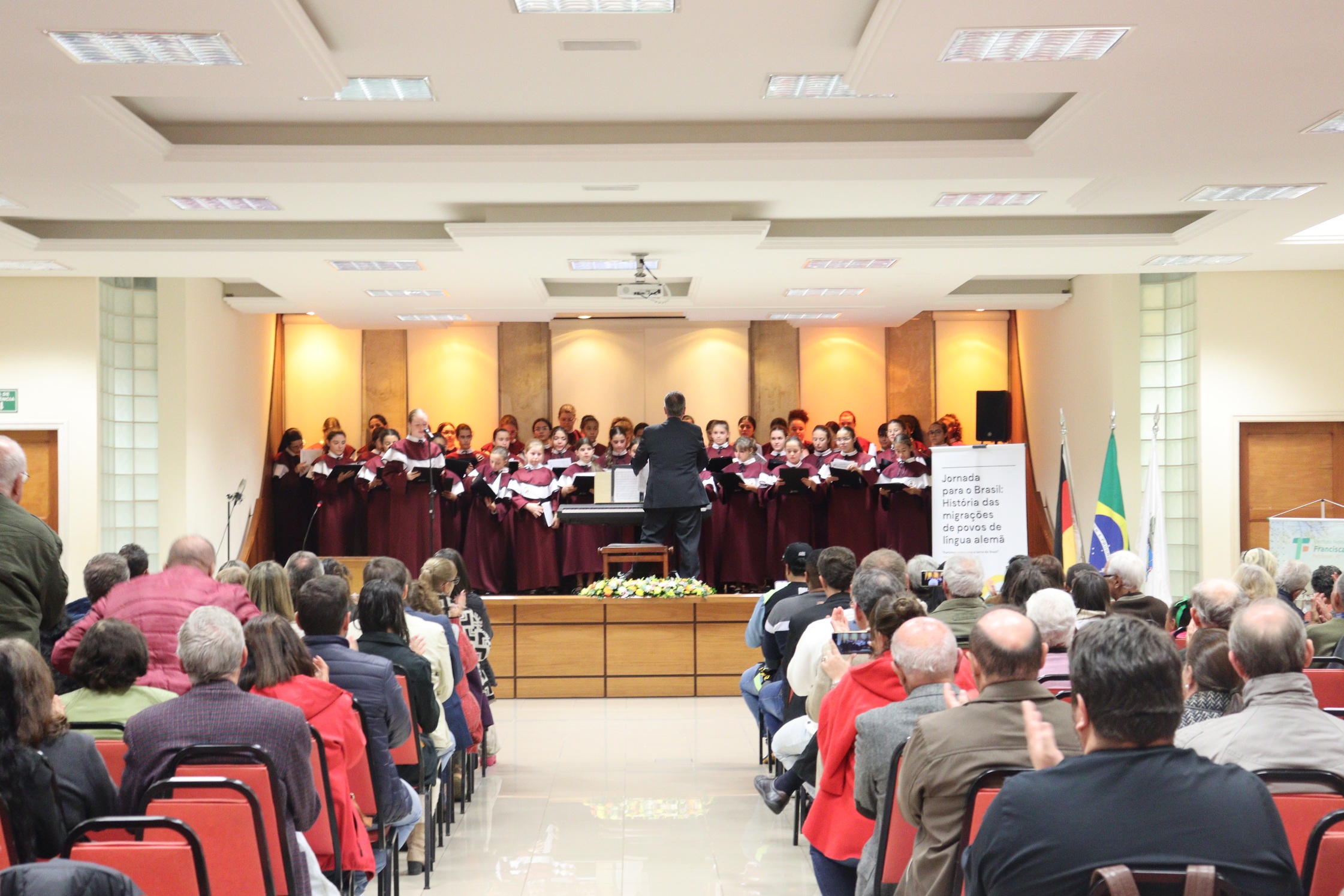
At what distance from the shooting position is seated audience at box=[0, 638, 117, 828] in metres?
2.58

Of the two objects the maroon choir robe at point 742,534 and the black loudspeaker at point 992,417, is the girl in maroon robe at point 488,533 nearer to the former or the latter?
the maroon choir robe at point 742,534

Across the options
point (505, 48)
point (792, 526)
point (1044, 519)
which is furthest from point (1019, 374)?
point (505, 48)

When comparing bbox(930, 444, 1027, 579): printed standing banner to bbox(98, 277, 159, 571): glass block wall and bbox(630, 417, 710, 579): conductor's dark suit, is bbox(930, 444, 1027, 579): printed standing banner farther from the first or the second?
bbox(98, 277, 159, 571): glass block wall

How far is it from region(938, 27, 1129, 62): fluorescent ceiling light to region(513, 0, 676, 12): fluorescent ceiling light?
1.21 metres

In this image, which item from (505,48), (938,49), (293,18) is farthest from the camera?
(505,48)

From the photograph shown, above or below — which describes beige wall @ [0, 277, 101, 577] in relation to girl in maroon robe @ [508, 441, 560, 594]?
above

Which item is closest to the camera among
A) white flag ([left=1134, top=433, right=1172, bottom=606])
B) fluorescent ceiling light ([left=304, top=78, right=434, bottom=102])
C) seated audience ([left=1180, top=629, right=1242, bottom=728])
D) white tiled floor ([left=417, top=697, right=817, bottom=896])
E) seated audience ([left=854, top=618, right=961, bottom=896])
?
seated audience ([left=854, top=618, right=961, bottom=896])

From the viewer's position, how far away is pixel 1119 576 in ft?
18.9

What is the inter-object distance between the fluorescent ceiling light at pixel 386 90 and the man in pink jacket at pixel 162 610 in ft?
8.52

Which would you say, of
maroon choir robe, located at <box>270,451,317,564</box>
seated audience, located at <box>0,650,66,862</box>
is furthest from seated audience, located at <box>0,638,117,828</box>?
maroon choir robe, located at <box>270,451,317,564</box>

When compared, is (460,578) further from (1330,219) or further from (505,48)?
(1330,219)

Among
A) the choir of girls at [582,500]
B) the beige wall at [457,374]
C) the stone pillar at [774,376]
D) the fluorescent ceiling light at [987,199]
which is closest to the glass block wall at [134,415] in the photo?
the choir of girls at [582,500]

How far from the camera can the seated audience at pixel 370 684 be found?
396cm

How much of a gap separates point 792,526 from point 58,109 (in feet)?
25.2
